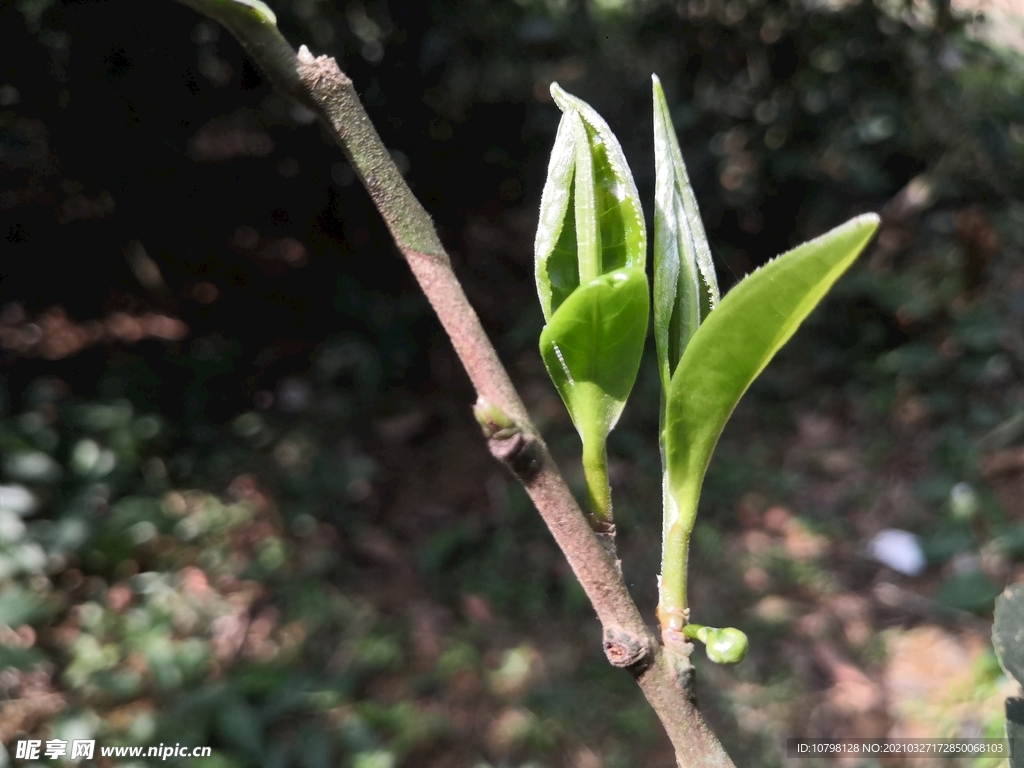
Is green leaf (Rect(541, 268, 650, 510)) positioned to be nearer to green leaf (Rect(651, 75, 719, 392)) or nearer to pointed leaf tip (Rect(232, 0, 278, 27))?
green leaf (Rect(651, 75, 719, 392))

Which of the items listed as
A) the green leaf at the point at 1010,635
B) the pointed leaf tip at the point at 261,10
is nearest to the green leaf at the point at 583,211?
the pointed leaf tip at the point at 261,10

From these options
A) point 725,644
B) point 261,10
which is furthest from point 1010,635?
point 261,10

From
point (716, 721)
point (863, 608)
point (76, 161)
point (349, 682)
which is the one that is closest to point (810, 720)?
point (716, 721)

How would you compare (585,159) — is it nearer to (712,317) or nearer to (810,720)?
(712,317)

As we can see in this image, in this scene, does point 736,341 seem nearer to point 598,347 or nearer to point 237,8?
point 598,347

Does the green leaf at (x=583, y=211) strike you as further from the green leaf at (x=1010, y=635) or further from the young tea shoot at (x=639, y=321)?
the green leaf at (x=1010, y=635)

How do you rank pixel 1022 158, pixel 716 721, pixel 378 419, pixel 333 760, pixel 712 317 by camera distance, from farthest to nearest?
1. pixel 1022 158
2. pixel 378 419
3. pixel 716 721
4. pixel 333 760
5. pixel 712 317
